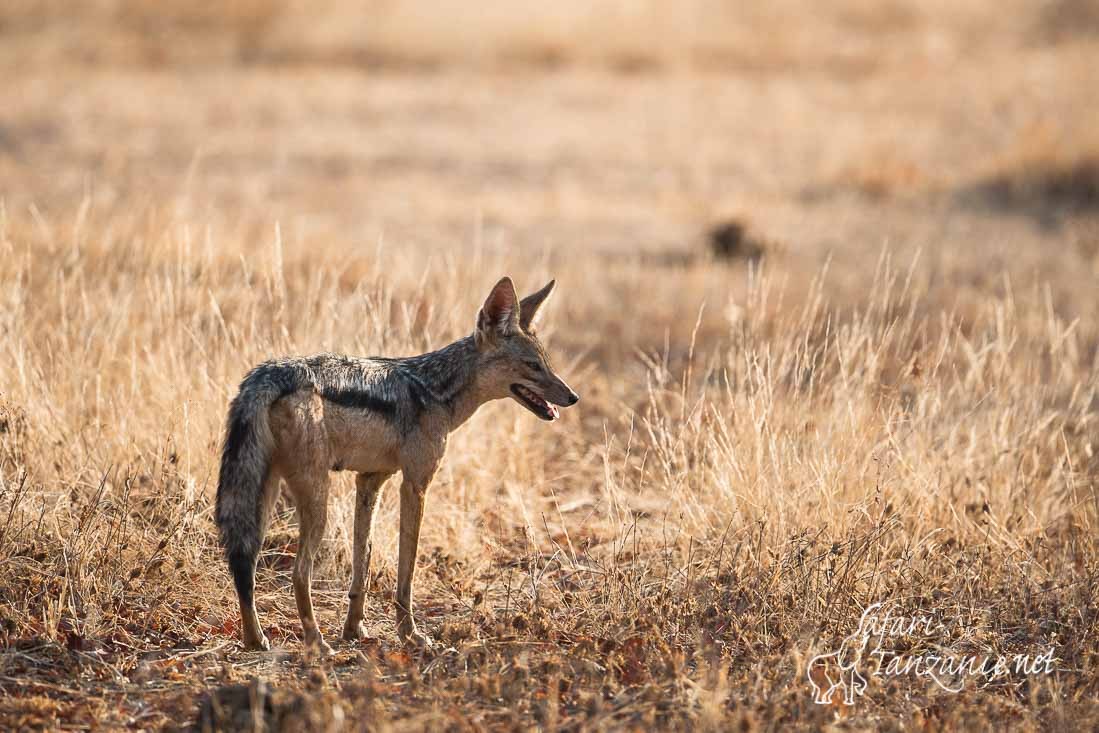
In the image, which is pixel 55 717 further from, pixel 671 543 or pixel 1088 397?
pixel 1088 397

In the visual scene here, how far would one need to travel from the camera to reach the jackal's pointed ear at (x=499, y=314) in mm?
5875

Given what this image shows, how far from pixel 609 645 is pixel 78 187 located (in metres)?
11.4

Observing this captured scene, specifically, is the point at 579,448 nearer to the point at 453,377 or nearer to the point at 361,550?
the point at 453,377

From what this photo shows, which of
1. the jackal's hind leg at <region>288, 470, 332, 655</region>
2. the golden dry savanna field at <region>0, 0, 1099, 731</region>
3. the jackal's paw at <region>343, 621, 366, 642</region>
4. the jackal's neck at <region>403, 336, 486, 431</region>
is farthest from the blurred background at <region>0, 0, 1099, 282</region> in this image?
the jackal's hind leg at <region>288, 470, 332, 655</region>

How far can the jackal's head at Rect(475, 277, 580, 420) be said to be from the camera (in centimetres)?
591

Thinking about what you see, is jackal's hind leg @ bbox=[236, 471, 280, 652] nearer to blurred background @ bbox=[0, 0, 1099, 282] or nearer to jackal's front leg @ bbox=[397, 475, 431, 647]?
jackal's front leg @ bbox=[397, 475, 431, 647]

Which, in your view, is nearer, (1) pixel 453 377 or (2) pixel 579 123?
(1) pixel 453 377

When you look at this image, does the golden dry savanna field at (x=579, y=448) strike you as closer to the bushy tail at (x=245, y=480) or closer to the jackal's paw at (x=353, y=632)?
the jackal's paw at (x=353, y=632)

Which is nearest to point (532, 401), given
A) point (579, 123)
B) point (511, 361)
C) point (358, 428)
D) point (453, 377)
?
point (511, 361)

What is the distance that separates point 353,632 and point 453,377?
1.32 meters

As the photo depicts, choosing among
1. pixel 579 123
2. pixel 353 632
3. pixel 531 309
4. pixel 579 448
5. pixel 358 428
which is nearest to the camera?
pixel 358 428

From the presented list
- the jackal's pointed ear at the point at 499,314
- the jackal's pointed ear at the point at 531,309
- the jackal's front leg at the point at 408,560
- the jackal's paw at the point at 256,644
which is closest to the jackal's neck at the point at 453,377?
the jackal's pointed ear at the point at 499,314

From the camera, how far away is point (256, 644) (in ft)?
17.9

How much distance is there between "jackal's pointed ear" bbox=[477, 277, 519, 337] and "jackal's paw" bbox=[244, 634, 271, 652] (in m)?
1.75
